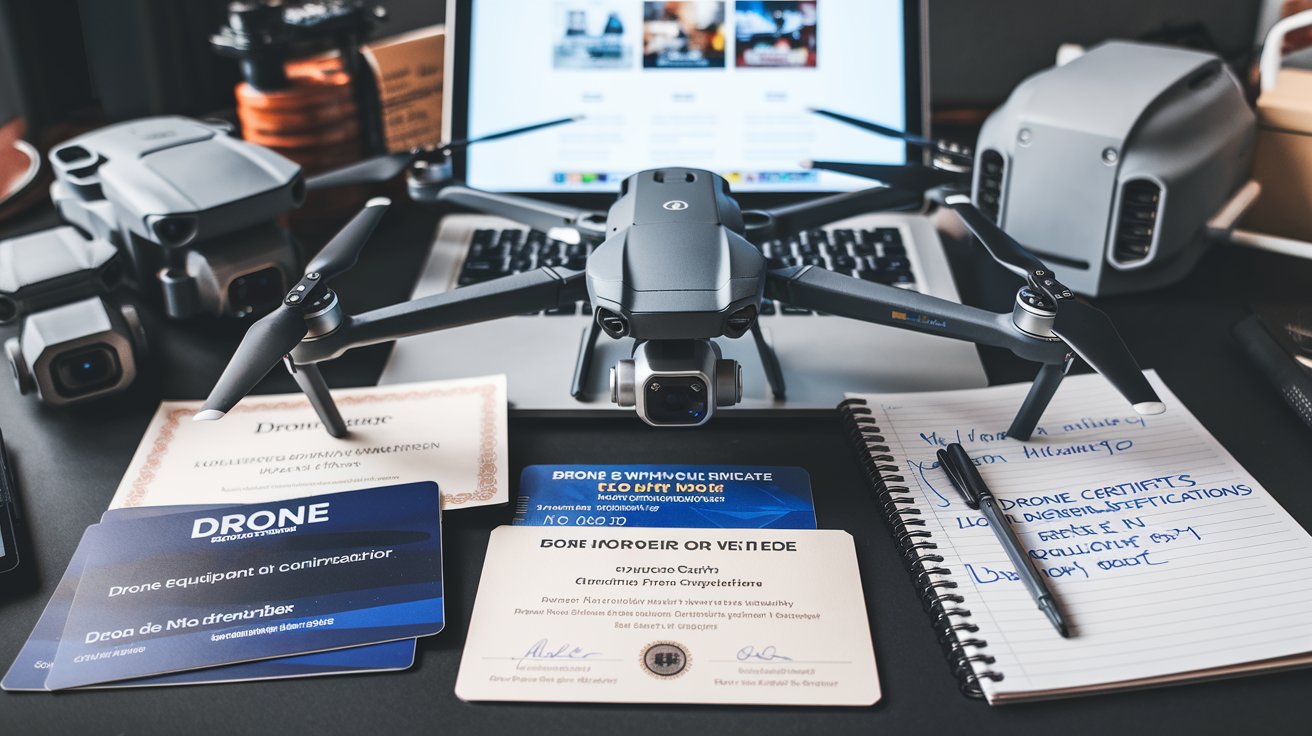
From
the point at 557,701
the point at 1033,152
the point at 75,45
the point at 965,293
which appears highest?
the point at 75,45

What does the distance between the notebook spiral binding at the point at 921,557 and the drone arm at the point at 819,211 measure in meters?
0.13

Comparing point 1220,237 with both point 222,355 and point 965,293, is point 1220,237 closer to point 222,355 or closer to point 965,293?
point 965,293

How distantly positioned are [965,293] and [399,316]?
472 millimetres

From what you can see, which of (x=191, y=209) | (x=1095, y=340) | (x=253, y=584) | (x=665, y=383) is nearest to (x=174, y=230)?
(x=191, y=209)

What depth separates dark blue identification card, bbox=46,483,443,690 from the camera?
529mm

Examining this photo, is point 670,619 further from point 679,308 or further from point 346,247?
point 346,247

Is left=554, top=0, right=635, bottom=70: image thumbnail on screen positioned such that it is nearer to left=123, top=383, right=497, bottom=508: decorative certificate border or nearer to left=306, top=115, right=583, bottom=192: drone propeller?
left=306, top=115, right=583, bottom=192: drone propeller

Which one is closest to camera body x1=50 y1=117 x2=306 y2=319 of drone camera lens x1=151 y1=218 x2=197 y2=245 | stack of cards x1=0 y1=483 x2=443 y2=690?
drone camera lens x1=151 y1=218 x2=197 y2=245

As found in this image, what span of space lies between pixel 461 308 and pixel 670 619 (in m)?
0.24

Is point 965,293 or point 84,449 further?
point 965,293

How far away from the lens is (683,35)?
895 millimetres

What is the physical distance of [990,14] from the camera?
1.10 m

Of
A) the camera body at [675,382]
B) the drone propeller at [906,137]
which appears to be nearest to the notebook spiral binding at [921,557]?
the camera body at [675,382]

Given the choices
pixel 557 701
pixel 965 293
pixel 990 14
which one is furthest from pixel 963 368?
pixel 990 14
